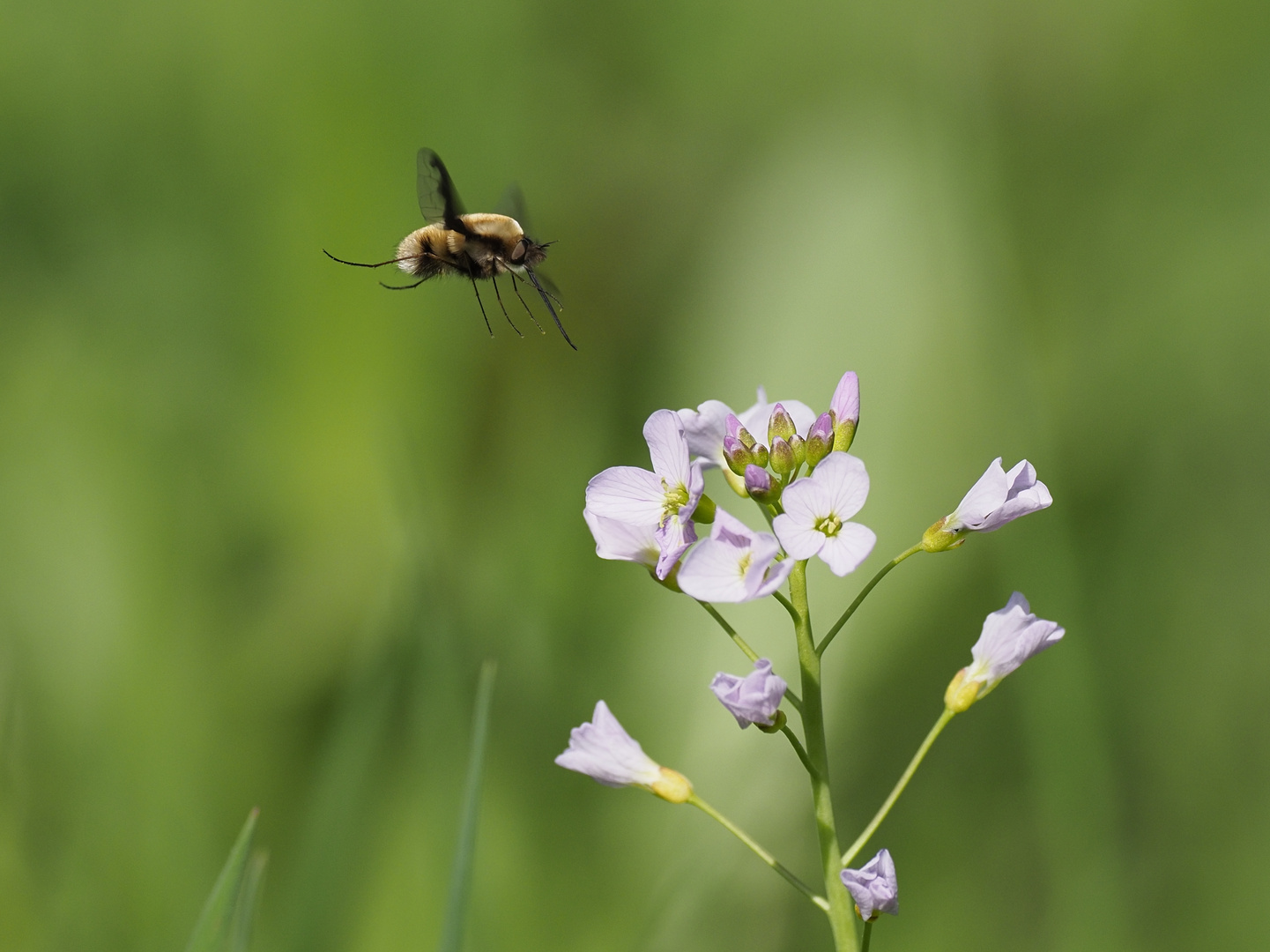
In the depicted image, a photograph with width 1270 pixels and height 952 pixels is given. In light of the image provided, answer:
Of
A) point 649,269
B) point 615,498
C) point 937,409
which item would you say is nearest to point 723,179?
point 649,269

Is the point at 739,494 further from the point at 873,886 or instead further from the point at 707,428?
the point at 873,886

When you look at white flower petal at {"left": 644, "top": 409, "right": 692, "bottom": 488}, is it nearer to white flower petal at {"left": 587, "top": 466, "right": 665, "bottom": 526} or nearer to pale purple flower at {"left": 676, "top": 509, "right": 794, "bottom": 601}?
white flower petal at {"left": 587, "top": 466, "right": 665, "bottom": 526}

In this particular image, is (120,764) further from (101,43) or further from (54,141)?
(101,43)

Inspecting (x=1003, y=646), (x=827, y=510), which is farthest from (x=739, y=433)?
(x=1003, y=646)

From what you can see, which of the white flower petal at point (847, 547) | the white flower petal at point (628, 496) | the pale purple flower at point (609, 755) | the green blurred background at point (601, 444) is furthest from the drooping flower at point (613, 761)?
the green blurred background at point (601, 444)

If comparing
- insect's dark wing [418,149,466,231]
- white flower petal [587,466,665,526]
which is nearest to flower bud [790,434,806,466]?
white flower petal [587,466,665,526]

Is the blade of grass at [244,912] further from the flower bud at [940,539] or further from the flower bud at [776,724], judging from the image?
the flower bud at [940,539]
